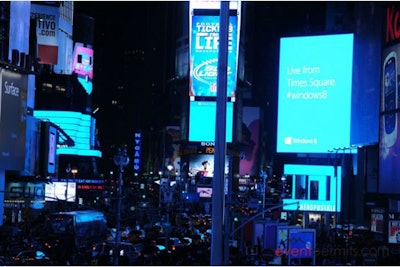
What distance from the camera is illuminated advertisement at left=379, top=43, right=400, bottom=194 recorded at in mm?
37531

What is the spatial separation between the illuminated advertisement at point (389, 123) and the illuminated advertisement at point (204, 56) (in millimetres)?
34177

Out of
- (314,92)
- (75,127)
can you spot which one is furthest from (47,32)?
(314,92)

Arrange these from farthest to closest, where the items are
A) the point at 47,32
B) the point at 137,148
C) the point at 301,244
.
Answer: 1. the point at 137,148
2. the point at 47,32
3. the point at 301,244

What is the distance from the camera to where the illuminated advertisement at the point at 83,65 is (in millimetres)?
104969

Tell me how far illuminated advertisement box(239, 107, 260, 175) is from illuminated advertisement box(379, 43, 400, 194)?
9184 centimetres

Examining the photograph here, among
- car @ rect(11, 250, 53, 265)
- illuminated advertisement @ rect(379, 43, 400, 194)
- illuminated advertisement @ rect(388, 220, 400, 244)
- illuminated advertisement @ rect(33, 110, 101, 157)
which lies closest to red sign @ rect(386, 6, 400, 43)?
illuminated advertisement @ rect(379, 43, 400, 194)

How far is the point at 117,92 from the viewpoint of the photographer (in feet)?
545

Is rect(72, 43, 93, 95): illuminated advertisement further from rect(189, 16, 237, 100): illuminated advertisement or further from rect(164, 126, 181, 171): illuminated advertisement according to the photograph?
rect(189, 16, 237, 100): illuminated advertisement

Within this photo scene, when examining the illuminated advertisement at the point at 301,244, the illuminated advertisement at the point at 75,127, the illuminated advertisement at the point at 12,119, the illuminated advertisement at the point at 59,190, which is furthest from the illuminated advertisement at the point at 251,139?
the illuminated advertisement at the point at 301,244

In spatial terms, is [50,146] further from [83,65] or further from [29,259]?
[83,65]

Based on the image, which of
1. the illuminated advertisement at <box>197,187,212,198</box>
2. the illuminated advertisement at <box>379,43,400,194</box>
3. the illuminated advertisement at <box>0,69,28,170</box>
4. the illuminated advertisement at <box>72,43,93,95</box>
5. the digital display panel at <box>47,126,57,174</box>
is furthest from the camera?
the illuminated advertisement at <box>72,43,93,95</box>

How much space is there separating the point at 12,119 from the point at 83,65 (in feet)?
214

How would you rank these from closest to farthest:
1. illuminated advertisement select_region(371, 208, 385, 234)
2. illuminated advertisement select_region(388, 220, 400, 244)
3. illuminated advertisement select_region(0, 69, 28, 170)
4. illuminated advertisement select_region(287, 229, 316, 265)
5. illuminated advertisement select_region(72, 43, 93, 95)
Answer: illuminated advertisement select_region(287, 229, 316, 265) < illuminated advertisement select_region(388, 220, 400, 244) < illuminated advertisement select_region(371, 208, 385, 234) < illuminated advertisement select_region(0, 69, 28, 170) < illuminated advertisement select_region(72, 43, 93, 95)

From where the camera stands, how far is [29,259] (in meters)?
23.3
